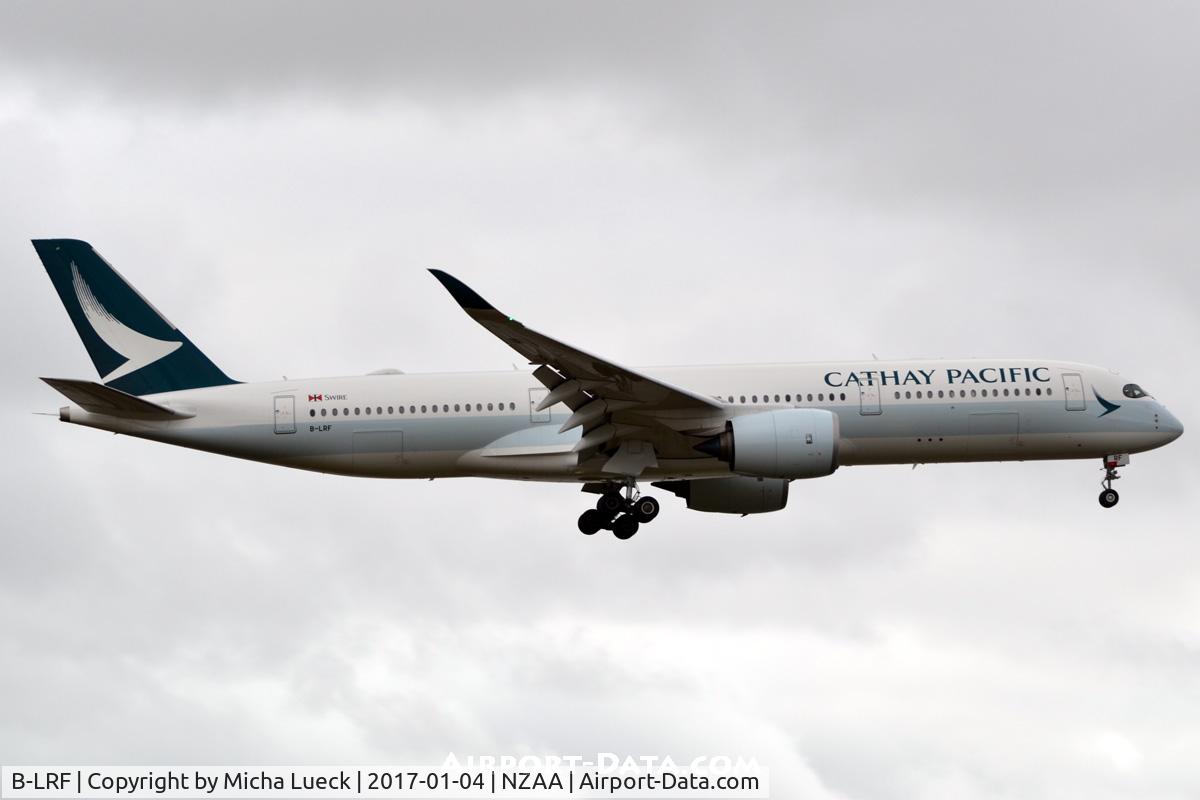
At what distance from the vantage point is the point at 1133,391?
1811 inches

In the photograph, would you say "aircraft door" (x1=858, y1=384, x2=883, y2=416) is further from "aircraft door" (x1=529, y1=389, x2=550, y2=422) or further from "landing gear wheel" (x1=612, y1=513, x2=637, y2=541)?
"aircraft door" (x1=529, y1=389, x2=550, y2=422)

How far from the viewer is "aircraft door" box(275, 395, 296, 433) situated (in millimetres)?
43781

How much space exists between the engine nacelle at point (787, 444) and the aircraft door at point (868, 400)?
6.55ft

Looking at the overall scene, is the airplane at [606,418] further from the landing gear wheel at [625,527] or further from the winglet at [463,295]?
the winglet at [463,295]

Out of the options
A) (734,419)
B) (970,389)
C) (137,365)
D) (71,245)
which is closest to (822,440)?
(734,419)

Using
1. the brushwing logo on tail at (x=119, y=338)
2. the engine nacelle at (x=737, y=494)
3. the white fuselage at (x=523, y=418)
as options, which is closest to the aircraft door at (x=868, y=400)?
the white fuselage at (x=523, y=418)

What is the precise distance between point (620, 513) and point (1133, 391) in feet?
46.2

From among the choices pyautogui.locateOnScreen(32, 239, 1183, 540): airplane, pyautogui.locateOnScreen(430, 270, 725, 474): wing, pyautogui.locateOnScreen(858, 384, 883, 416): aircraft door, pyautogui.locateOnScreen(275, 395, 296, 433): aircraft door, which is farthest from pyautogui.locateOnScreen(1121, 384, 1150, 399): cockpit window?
pyautogui.locateOnScreen(275, 395, 296, 433): aircraft door

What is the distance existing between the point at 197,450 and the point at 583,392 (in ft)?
34.0

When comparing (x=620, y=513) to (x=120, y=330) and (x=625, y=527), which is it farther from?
(x=120, y=330)

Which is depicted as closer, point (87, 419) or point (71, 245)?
point (87, 419)

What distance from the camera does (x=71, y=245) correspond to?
47.2 m

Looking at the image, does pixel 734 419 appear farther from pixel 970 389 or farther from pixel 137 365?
pixel 137 365

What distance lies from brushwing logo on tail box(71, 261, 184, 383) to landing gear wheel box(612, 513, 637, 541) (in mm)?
12571
